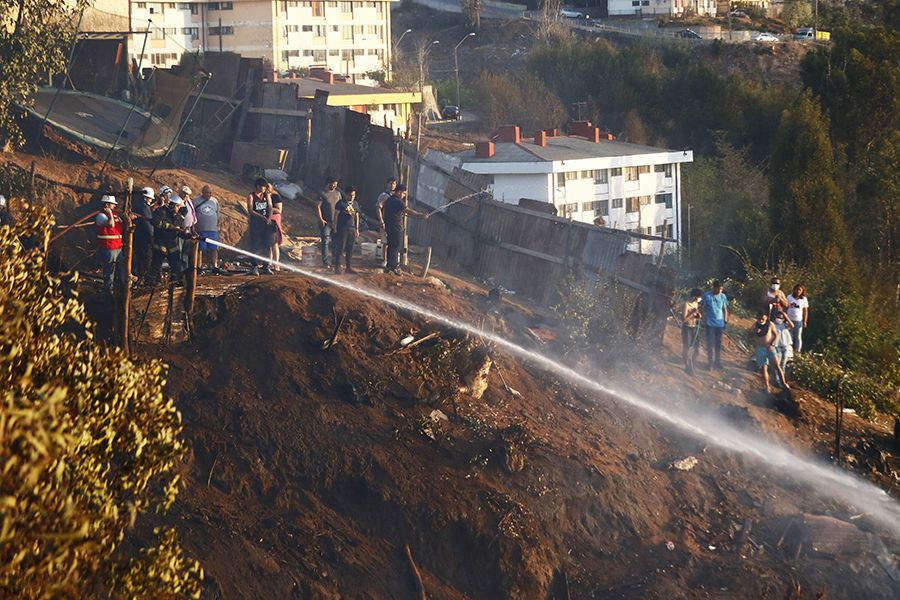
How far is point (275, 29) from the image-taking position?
57969 mm

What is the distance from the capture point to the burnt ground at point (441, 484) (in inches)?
486

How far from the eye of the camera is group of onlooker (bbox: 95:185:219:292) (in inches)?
566

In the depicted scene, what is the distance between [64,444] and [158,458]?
92.6 inches

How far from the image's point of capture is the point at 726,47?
6969 cm

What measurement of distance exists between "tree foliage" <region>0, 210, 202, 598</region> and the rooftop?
85.5 feet

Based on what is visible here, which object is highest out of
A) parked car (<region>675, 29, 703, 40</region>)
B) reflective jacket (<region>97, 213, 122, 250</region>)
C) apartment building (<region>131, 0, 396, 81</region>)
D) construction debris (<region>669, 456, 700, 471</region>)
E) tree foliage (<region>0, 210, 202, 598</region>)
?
parked car (<region>675, 29, 703, 40</region>)

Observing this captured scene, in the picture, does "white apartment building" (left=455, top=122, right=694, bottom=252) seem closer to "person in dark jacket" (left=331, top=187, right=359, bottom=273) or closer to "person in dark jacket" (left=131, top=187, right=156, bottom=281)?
"person in dark jacket" (left=331, top=187, right=359, bottom=273)

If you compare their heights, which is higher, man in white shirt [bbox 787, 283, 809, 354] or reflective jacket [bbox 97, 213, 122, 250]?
reflective jacket [bbox 97, 213, 122, 250]

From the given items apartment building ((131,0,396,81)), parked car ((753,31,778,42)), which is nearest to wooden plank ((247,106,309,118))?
apartment building ((131,0,396,81))

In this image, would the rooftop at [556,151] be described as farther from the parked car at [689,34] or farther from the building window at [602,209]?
the parked car at [689,34]

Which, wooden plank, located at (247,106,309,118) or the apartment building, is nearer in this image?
wooden plank, located at (247,106,309,118)

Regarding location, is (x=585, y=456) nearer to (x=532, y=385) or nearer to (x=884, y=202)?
(x=532, y=385)

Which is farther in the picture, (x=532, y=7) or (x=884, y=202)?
(x=532, y=7)

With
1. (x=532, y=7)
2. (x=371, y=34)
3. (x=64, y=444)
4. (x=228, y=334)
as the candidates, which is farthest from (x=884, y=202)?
(x=532, y=7)
